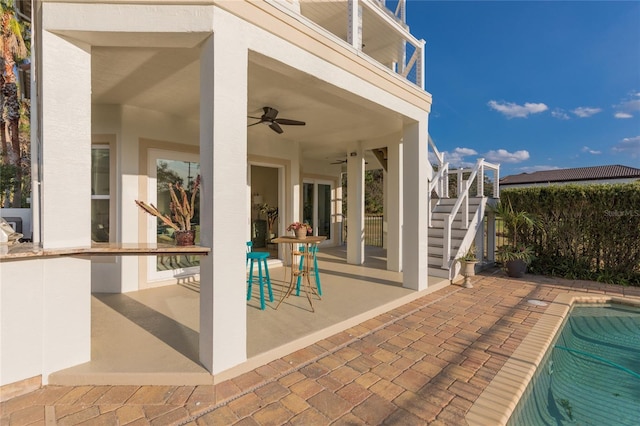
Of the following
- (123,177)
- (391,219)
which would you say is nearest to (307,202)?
(391,219)

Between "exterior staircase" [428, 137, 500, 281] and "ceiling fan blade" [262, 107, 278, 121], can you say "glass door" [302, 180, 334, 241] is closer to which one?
"exterior staircase" [428, 137, 500, 281]

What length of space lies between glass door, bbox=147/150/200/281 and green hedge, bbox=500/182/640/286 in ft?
26.9

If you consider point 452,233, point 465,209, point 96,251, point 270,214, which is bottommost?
point 452,233

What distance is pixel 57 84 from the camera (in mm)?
2590

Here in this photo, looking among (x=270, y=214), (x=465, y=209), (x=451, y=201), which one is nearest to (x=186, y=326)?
(x=270, y=214)

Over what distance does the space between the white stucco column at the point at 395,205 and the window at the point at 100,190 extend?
5690mm

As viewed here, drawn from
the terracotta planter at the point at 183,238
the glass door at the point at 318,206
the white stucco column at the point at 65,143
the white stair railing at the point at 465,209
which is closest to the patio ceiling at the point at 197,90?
the white stucco column at the point at 65,143

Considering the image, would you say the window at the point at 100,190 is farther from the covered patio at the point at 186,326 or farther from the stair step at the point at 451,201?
the stair step at the point at 451,201

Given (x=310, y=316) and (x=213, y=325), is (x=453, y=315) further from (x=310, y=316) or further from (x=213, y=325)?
(x=213, y=325)

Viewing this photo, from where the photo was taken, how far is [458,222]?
292 inches

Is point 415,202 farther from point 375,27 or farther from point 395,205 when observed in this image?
point 375,27

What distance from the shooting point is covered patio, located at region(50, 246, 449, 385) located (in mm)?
2570

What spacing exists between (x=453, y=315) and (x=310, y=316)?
7.18ft

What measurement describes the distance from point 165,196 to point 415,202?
15.4 ft
